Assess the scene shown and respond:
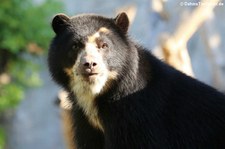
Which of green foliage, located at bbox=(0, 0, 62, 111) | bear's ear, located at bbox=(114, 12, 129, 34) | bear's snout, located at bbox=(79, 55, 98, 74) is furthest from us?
green foliage, located at bbox=(0, 0, 62, 111)

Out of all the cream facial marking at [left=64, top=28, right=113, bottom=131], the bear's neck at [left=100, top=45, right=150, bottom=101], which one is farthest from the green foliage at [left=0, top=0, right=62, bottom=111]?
the bear's neck at [left=100, top=45, right=150, bottom=101]

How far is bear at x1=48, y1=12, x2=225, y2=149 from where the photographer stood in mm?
4691

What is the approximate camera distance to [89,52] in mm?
4605

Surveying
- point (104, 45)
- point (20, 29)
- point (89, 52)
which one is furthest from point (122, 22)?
point (20, 29)

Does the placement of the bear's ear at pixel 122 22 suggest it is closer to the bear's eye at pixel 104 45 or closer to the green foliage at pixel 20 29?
the bear's eye at pixel 104 45

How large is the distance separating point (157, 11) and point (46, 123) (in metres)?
6.38

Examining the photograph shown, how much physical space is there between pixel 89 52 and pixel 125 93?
1.47ft

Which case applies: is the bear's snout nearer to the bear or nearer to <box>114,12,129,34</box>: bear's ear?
the bear

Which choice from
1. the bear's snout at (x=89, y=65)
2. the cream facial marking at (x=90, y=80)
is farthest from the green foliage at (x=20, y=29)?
the bear's snout at (x=89, y=65)

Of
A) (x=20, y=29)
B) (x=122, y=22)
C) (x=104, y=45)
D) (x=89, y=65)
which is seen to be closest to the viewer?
(x=89, y=65)

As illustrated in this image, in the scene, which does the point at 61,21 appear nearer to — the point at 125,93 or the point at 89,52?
the point at 89,52

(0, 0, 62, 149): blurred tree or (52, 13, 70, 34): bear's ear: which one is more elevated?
(0, 0, 62, 149): blurred tree

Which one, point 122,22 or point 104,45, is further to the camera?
point 122,22

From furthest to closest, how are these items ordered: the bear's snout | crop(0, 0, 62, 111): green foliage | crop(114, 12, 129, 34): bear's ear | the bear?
1. crop(0, 0, 62, 111): green foliage
2. crop(114, 12, 129, 34): bear's ear
3. the bear
4. the bear's snout
